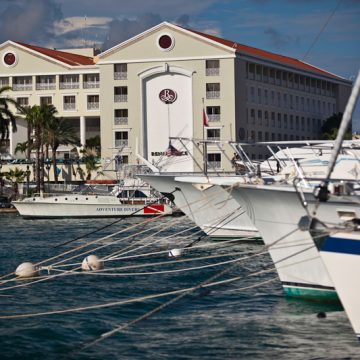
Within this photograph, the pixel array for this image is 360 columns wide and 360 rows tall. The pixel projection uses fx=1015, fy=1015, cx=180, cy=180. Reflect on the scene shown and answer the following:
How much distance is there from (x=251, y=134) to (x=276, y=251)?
81.5 metres

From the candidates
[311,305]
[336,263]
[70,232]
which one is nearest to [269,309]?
[311,305]

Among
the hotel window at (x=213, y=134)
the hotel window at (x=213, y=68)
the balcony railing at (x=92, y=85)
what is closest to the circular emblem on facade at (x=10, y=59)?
the balcony railing at (x=92, y=85)

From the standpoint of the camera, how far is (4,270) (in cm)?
3556

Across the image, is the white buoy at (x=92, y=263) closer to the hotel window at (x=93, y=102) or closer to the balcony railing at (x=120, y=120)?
the balcony railing at (x=120, y=120)

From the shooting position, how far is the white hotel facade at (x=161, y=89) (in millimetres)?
101250

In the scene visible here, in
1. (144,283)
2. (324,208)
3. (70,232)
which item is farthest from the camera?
(70,232)

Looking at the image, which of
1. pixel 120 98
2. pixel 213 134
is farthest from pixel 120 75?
pixel 213 134

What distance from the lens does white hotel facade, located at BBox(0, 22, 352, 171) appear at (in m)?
101

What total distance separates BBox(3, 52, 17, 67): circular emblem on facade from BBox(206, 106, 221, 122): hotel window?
80.0 ft

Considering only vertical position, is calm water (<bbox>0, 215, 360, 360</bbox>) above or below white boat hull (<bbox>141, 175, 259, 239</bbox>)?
below

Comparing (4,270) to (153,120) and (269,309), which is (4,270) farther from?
(153,120)

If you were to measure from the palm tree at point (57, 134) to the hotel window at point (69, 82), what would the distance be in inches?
217

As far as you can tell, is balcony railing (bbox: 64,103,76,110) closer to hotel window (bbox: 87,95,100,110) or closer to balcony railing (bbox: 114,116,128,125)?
hotel window (bbox: 87,95,100,110)

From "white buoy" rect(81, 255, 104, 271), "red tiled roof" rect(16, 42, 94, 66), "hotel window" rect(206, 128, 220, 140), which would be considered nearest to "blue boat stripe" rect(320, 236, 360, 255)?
"white buoy" rect(81, 255, 104, 271)
